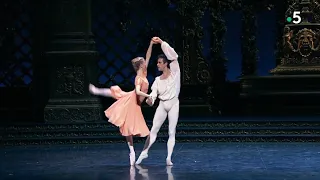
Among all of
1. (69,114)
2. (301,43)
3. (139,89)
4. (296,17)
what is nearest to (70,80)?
(69,114)

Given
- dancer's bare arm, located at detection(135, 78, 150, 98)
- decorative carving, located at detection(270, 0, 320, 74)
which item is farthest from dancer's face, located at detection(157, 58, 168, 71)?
decorative carving, located at detection(270, 0, 320, 74)

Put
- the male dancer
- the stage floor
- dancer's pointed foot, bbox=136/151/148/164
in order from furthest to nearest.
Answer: dancer's pointed foot, bbox=136/151/148/164, the male dancer, the stage floor

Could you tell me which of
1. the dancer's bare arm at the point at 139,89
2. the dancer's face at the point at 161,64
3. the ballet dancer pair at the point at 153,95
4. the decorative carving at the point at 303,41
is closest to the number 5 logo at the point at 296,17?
the decorative carving at the point at 303,41

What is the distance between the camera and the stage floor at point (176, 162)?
33.7 feet

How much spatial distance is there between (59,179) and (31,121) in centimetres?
537

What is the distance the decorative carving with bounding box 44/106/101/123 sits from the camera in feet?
48.8

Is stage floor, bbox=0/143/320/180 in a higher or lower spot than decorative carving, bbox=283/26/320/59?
lower

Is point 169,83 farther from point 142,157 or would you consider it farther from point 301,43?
point 301,43

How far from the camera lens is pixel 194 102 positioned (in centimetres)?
1633

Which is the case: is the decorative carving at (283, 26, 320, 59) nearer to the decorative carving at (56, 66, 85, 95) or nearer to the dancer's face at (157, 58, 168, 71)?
the decorative carving at (56, 66, 85, 95)

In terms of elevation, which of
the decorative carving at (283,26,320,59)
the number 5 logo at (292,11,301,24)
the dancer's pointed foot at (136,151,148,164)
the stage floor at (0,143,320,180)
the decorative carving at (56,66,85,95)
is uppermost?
the number 5 logo at (292,11,301,24)

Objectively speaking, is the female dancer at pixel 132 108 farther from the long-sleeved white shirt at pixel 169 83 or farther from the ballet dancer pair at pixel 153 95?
the long-sleeved white shirt at pixel 169 83

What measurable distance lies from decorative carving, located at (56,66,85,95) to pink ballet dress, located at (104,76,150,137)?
4056mm

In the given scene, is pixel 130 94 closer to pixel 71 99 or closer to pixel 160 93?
pixel 160 93
